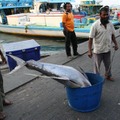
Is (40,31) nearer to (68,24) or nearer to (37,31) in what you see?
(37,31)

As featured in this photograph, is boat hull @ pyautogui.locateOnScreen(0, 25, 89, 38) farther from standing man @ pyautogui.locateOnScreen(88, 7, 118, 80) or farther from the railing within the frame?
standing man @ pyautogui.locateOnScreen(88, 7, 118, 80)

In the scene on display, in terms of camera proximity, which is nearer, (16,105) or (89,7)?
(16,105)

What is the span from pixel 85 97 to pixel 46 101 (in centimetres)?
94

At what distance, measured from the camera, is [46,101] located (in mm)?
4531

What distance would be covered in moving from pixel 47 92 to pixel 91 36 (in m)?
1.41

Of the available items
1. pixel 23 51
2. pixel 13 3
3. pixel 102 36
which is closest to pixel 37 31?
pixel 23 51

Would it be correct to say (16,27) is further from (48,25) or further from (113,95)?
(113,95)

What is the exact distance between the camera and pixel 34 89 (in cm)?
518

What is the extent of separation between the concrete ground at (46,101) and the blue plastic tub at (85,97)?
0.28 ft

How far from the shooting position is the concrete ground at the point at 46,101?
398 cm

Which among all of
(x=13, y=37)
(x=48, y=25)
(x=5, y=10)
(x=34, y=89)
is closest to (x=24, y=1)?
(x=5, y=10)

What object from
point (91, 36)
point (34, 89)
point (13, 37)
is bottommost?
point (13, 37)

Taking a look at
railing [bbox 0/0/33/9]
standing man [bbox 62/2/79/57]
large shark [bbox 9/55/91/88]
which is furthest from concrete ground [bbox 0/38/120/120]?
railing [bbox 0/0/33/9]

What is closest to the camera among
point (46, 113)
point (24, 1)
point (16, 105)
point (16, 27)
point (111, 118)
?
point (111, 118)
